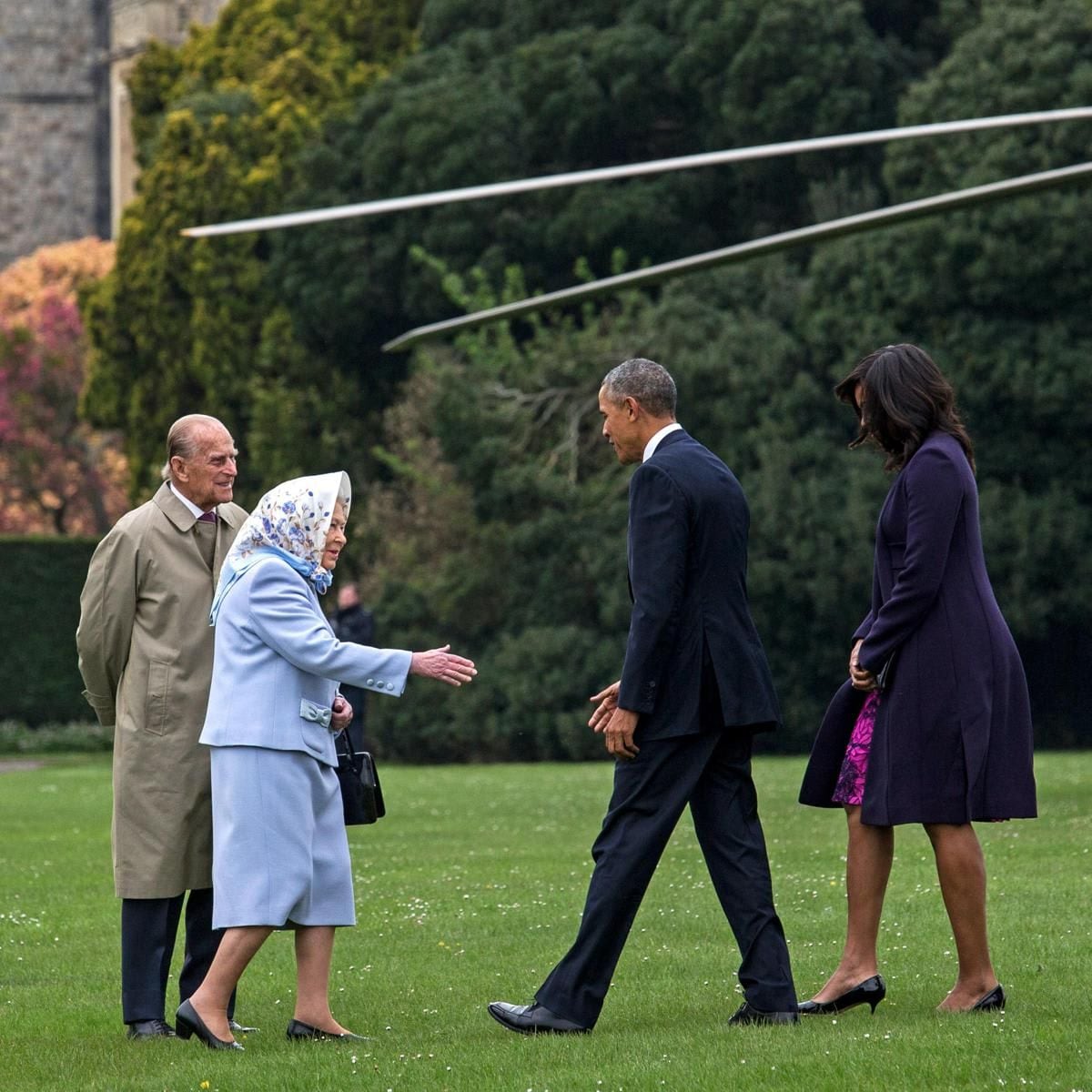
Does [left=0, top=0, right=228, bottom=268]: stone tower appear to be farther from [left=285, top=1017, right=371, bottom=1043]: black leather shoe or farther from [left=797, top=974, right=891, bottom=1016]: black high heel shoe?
[left=797, top=974, right=891, bottom=1016]: black high heel shoe

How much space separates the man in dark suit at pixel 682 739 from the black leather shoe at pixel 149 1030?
1.08 m

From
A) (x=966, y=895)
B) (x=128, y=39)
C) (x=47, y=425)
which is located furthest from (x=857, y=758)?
(x=128, y=39)

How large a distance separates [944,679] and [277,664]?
1980mm

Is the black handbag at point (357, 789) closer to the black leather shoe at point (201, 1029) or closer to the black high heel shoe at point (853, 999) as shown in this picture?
the black leather shoe at point (201, 1029)

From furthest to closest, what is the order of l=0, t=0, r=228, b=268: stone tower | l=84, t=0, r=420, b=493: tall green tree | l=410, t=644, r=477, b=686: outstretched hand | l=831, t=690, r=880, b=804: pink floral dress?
l=0, t=0, r=228, b=268: stone tower < l=84, t=0, r=420, b=493: tall green tree < l=831, t=690, r=880, b=804: pink floral dress < l=410, t=644, r=477, b=686: outstretched hand

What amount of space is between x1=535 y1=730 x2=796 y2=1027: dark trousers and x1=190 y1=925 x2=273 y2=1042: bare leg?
88 cm

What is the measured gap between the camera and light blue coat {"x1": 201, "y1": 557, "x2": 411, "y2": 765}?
6.50 meters

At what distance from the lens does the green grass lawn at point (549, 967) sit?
5836 millimetres

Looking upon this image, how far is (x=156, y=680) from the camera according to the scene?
6.94 m

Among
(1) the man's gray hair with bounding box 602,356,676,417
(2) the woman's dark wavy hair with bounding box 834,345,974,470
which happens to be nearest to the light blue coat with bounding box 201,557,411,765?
(1) the man's gray hair with bounding box 602,356,676,417

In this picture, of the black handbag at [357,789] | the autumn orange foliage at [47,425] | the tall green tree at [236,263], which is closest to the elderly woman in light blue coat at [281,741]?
the black handbag at [357,789]

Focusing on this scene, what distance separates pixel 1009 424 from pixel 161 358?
16.4 m

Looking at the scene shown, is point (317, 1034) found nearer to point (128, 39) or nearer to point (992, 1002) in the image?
point (992, 1002)

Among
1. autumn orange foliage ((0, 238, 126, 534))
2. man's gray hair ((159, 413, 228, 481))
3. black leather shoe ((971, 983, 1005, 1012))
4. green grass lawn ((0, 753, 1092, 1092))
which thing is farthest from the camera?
autumn orange foliage ((0, 238, 126, 534))
